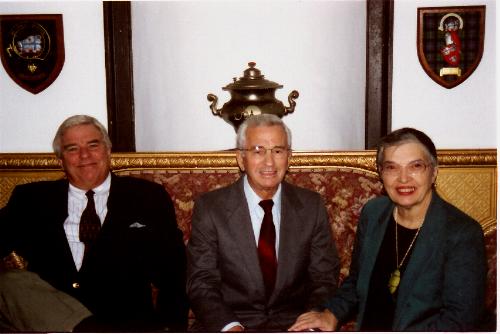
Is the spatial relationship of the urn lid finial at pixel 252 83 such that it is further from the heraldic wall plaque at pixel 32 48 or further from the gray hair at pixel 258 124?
the heraldic wall plaque at pixel 32 48

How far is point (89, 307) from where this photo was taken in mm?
2131

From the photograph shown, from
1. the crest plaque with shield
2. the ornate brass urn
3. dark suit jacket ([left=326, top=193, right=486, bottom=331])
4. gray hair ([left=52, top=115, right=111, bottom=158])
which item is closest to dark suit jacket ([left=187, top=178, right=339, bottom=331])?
dark suit jacket ([left=326, top=193, right=486, bottom=331])

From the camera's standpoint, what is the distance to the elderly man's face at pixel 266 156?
2.05 metres

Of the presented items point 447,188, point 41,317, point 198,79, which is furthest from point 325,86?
point 41,317

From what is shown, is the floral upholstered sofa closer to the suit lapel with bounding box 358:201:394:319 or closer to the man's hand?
the suit lapel with bounding box 358:201:394:319

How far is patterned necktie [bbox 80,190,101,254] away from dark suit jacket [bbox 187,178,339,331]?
457 millimetres

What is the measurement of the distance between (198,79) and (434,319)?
242 centimetres

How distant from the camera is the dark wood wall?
2854mm

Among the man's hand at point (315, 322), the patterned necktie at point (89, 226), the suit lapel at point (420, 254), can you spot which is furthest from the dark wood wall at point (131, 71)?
the man's hand at point (315, 322)

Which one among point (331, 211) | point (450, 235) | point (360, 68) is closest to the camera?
point (450, 235)

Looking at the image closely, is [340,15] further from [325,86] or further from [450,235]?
[450,235]

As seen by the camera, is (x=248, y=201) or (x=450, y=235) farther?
(x=248, y=201)

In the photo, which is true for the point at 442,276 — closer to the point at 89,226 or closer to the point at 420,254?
the point at 420,254

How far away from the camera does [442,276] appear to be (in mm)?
1783
